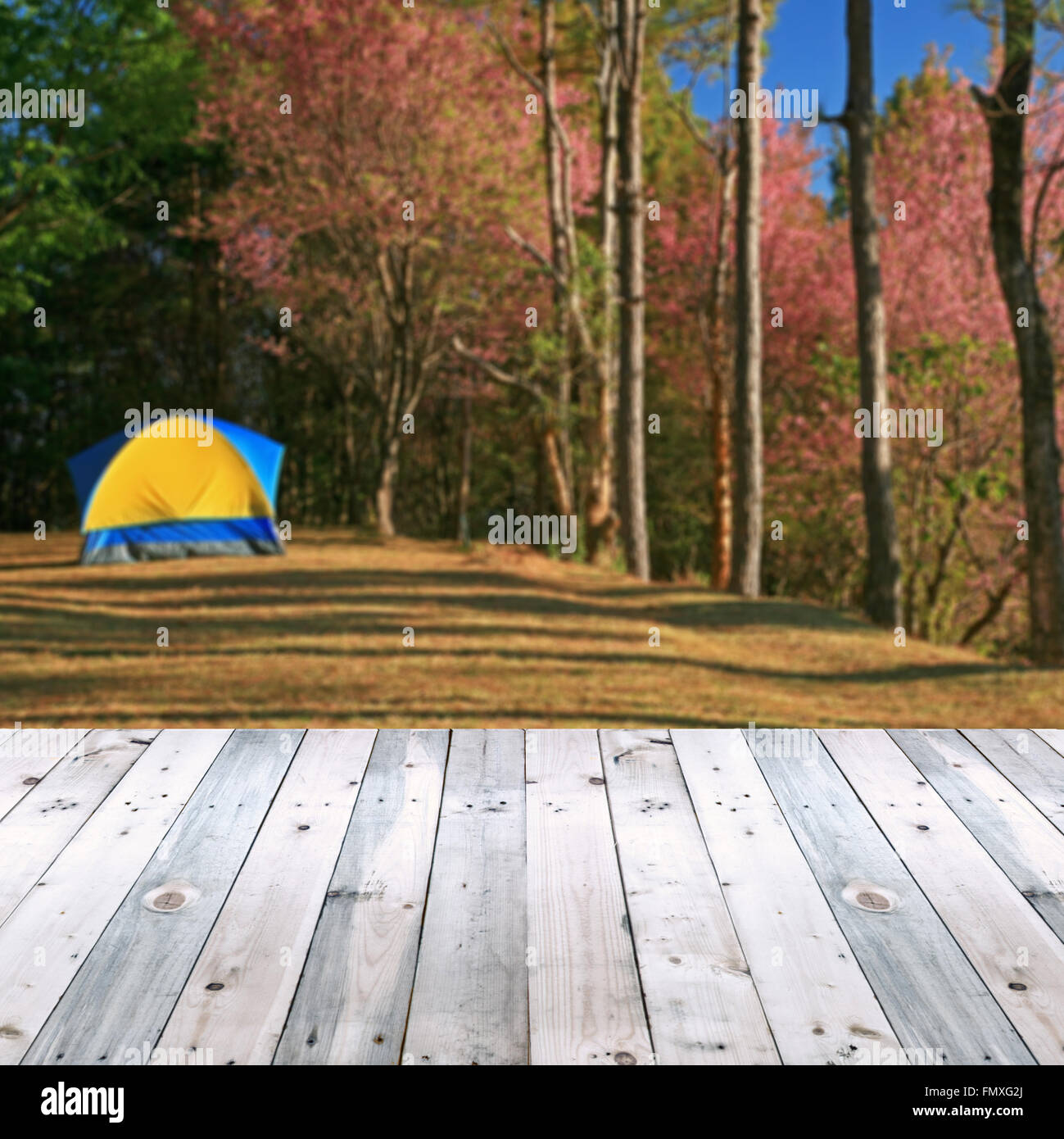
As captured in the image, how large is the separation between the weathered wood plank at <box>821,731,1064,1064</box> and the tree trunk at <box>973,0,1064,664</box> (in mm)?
5003

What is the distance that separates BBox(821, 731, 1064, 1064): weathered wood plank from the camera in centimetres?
165

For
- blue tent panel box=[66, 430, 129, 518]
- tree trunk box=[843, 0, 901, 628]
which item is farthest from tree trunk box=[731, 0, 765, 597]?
blue tent panel box=[66, 430, 129, 518]

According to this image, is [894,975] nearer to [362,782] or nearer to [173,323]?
[362,782]

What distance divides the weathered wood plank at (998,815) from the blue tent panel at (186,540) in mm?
9272

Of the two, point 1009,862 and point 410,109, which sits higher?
point 410,109

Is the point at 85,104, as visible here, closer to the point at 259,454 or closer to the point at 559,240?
the point at 259,454

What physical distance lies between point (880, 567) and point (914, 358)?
2.52m

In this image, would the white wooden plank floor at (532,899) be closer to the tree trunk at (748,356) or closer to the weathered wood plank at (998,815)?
the weathered wood plank at (998,815)

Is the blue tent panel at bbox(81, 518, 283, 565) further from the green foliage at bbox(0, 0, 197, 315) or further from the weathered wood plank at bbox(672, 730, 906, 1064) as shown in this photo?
the weathered wood plank at bbox(672, 730, 906, 1064)

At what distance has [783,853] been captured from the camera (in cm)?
225

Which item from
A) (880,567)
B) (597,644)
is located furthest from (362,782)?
(880,567)

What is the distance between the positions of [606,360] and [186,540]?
4.80 metres

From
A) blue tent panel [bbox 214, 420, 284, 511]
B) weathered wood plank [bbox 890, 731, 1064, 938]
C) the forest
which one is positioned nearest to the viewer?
weathered wood plank [bbox 890, 731, 1064, 938]

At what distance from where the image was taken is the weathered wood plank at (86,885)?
5.46ft
